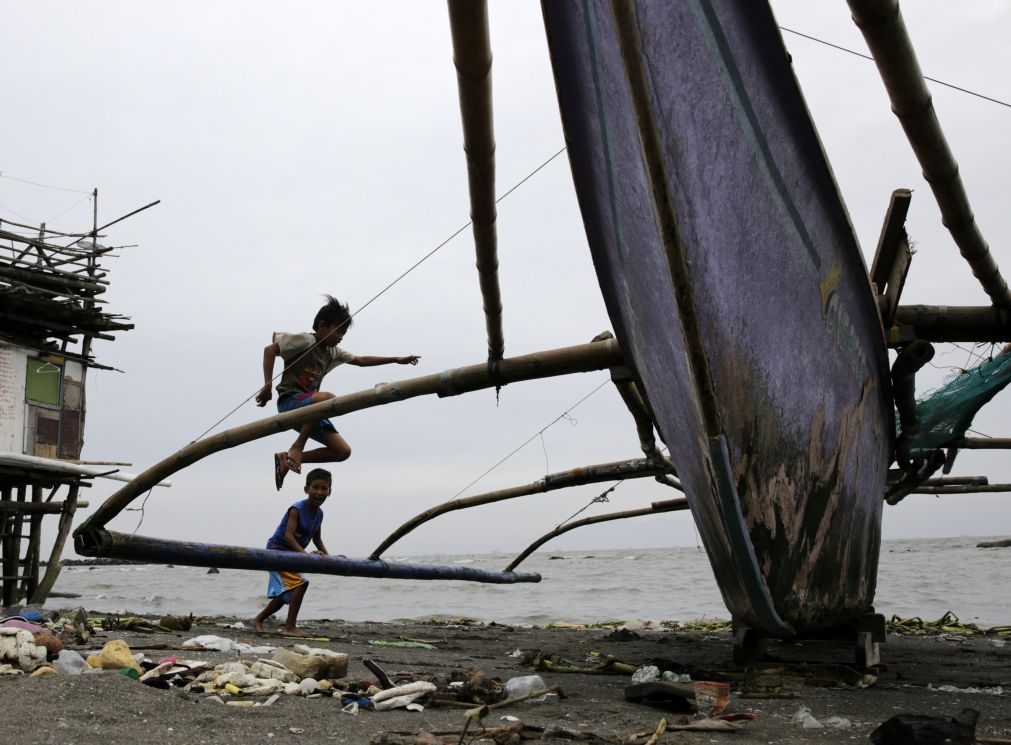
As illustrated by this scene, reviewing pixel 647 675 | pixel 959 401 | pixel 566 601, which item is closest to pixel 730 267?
pixel 647 675

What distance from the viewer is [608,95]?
3.48m

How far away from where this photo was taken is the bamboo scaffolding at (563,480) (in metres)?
8.67

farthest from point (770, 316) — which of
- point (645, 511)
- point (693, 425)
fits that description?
point (645, 511)

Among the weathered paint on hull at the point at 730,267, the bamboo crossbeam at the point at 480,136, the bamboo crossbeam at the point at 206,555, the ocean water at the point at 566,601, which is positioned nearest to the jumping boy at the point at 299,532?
the bamboo crossbeam at the point at 206,555

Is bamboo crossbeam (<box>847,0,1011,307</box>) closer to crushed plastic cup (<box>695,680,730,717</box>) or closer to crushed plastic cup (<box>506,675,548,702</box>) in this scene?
crushed plastic cup (<box>695,680,730,717</box>)

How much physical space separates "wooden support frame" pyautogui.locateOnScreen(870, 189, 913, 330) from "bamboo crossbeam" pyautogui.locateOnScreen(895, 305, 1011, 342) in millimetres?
93

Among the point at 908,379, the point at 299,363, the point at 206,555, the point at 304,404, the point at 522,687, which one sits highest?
the point at 299,363

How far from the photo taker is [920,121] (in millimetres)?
3537

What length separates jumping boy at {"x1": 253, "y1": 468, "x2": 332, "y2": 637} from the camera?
7148mm

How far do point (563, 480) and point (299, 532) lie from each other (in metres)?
2.79

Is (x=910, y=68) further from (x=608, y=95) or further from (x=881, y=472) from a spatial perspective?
(x=881, y=472)

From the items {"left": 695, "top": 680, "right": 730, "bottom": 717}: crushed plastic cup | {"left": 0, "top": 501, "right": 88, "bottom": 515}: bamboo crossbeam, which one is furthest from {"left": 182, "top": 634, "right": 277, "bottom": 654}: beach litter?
{"left": 0, "top": 501, "right": 88, "bottom": 515}: bamboo crossbeam

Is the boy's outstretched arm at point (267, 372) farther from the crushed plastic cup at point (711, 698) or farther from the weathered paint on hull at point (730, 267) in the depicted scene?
the crushed plastic cup at point (711, 698)

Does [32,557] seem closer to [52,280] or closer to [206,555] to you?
[52,280]
